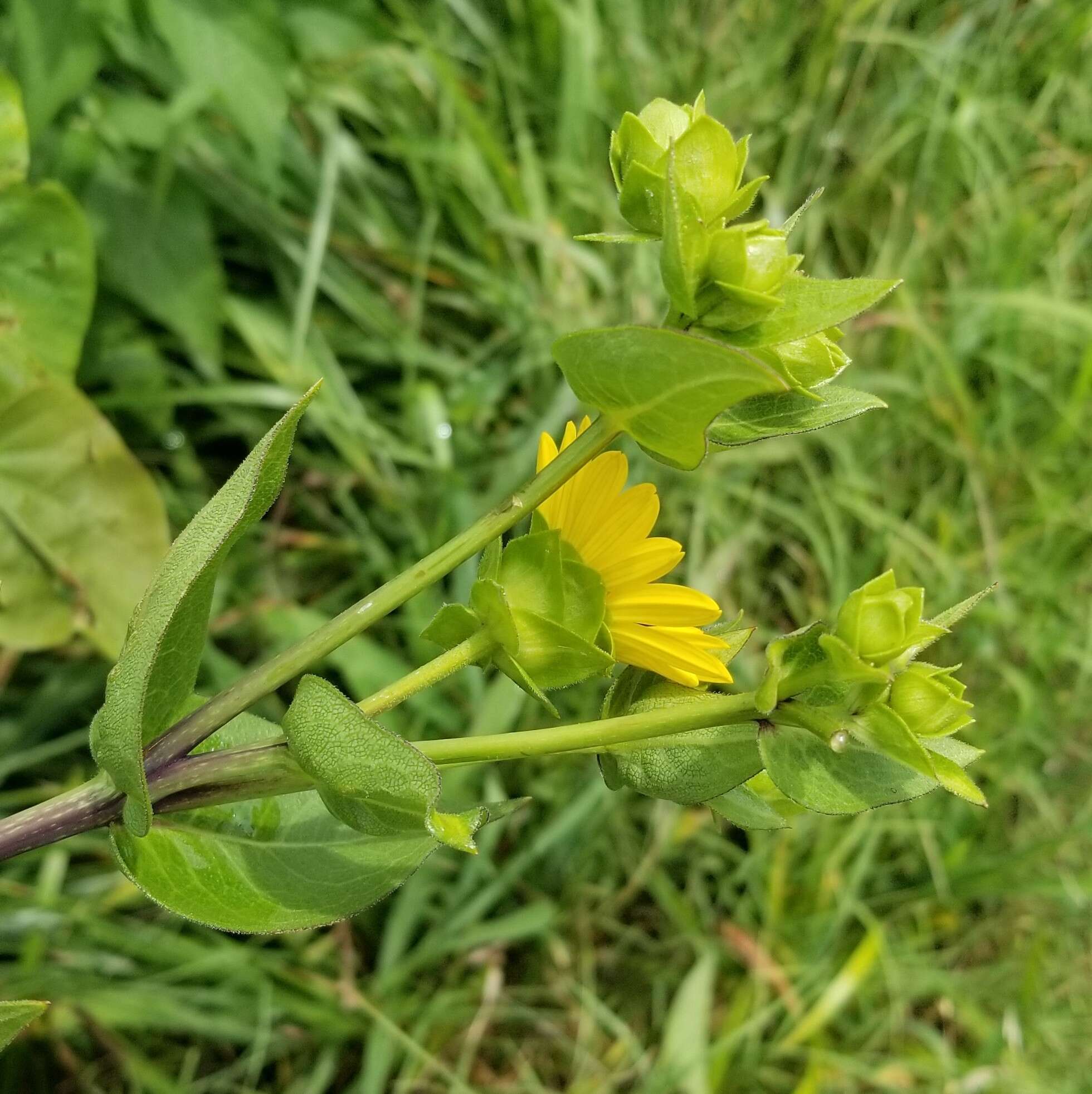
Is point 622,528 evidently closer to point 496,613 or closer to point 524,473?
point 496,613

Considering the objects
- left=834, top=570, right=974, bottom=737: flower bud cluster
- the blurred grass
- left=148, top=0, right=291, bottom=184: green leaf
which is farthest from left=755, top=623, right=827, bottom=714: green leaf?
left=148, top=0, right=291, bottom=184: green leaf

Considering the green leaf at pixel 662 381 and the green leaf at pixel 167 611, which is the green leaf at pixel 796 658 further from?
the green leaf at pixel 167 611

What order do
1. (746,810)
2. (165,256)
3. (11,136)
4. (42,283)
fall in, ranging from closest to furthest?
(746,810), (11,136), (42,283), (165,256)

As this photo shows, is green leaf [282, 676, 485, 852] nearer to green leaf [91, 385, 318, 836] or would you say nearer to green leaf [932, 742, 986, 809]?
green leaf [91, 385, 318, 836]

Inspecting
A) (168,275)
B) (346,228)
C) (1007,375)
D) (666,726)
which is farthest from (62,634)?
(1007,375)

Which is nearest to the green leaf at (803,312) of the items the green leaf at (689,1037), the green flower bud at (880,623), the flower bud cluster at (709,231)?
the flower bud cluster at (709,231)

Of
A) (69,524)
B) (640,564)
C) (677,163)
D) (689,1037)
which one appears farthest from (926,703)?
(689,1037)

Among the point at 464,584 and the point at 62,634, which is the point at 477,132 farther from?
the point at 62,634
